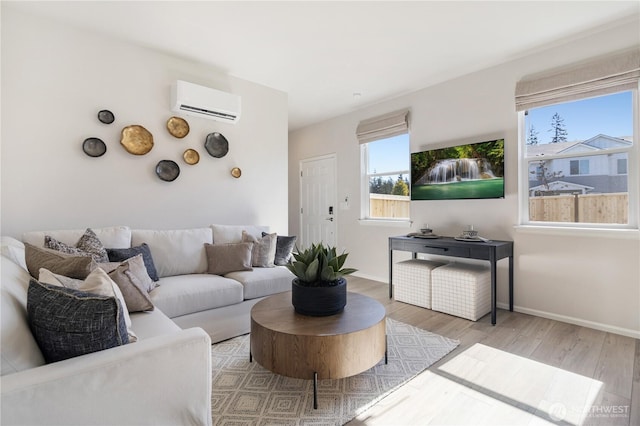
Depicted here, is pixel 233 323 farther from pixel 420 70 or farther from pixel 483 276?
pixel 420 70

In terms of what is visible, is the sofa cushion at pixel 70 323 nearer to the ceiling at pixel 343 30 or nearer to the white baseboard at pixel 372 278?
the ceiling at pixel 343 30

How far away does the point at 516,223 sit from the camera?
317cm

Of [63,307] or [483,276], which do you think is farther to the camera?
[483,276]

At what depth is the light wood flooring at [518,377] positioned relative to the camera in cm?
161

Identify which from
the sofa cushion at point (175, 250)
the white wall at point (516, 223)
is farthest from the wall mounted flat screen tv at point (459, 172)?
the sofa cushion at point (175, 250)

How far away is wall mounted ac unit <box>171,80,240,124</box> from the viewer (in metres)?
3.13

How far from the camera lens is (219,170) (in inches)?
142

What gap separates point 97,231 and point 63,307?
69.8 inches

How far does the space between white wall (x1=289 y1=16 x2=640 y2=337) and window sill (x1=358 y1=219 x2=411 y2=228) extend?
50mm

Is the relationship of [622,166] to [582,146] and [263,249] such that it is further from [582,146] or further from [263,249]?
[263,249]

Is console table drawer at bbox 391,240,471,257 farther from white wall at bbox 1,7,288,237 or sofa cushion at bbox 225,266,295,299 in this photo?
white wall at bbox 1,7,288,237

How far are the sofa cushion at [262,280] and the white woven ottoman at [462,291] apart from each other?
1519 mm

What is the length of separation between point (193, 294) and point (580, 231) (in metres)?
3.30

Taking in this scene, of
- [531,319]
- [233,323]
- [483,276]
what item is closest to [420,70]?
[483,276]
